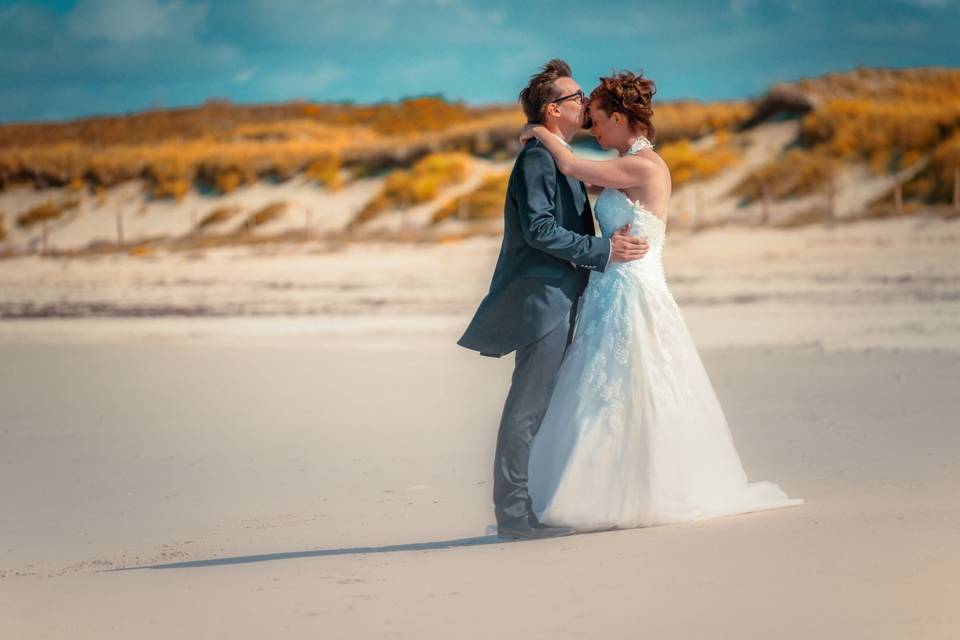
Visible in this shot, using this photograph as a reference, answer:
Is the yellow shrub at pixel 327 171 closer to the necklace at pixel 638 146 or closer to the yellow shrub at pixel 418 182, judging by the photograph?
the yellow shrub at pixel 418 182

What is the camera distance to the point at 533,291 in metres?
4.86

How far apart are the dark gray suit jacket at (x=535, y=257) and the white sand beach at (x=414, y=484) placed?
29.3 inches

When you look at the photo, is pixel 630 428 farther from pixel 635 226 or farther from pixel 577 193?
pixel 577 193

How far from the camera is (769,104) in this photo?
1483 inches

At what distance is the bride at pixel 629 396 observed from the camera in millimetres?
4848

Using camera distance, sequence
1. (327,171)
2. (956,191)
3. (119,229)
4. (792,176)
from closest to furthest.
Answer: (956,191) < (792,176) < (119,229) < (327,171)

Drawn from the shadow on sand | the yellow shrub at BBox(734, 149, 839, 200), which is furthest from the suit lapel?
the yellow shrub at BBox(734, 149, 839, 200)

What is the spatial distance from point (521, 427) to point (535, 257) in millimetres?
597

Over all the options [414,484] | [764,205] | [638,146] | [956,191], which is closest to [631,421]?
[638,146]

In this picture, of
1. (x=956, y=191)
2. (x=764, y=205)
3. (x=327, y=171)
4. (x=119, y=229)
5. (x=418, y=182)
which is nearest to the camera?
(x=956, y=191)

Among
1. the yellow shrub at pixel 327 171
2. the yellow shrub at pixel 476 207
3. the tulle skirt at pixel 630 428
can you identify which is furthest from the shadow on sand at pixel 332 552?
the yellow shrub at pixel 327 171

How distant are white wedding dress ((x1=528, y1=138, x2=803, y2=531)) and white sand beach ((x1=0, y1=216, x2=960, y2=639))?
15 centimetres

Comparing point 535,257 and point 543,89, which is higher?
point 543,89

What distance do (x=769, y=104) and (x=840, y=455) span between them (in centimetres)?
3178
